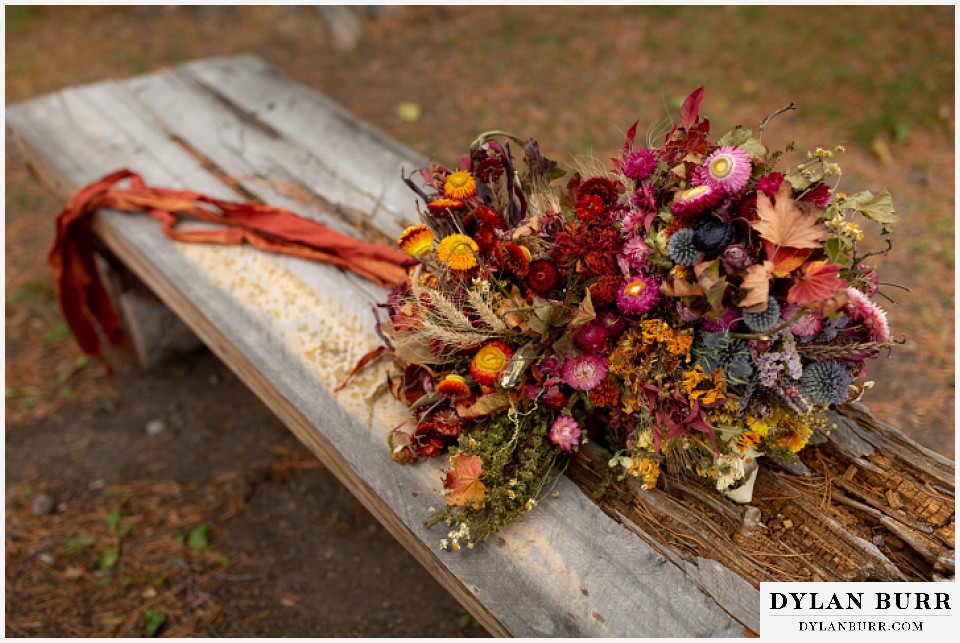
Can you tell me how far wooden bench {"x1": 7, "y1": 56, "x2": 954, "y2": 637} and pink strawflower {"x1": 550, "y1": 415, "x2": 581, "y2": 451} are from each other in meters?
0.12

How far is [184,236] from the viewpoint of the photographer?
2570 millimetres

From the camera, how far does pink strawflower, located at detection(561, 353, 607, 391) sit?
1672mm

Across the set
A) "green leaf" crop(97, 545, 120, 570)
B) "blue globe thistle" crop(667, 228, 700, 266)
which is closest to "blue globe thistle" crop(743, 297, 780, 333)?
"blue globe thistle" crop(667, 228, 700, 266)

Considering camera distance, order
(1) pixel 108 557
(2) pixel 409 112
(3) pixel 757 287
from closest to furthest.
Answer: (3) pixel 757 287 → (1) pixel 108 557 → (2) pixel 409 112

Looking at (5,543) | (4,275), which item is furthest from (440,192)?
(4,275)

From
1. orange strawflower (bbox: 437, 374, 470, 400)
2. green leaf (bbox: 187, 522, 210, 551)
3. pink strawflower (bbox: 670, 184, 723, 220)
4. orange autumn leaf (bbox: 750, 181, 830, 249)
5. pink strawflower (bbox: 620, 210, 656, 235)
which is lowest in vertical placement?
green leaf (bbox: 187, 522, 210, 551)

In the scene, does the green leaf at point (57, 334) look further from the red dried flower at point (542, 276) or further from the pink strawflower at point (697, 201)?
the pink strawflower at point (697, 201)

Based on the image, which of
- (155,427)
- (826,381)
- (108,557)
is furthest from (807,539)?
(155,427)

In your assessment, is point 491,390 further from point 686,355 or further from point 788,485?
point 788,485

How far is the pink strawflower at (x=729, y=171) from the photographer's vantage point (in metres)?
1.50

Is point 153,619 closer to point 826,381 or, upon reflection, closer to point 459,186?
point 459,186

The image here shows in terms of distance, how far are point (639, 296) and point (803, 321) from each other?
31cm

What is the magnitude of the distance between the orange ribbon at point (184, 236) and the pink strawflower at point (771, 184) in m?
1.12

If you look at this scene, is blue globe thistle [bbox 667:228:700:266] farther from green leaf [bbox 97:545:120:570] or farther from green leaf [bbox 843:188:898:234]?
green leaf [bbox 97:545:120:570]
